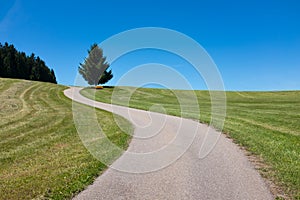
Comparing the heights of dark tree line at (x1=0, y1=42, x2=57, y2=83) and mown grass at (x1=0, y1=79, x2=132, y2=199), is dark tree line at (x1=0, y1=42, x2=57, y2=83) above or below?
above

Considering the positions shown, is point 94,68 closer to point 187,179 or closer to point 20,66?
point 20,66

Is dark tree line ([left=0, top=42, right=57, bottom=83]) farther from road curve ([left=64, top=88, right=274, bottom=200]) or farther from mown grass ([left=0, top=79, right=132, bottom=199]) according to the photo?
road curve ([left=64, top=88, right=274, bottom=200])

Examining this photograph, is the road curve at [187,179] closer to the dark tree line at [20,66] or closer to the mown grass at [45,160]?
the mown grass at [45,160]

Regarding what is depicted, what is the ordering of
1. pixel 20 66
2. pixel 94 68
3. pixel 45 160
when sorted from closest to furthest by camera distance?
pixel 45 160 → pixel 94 68 → pixel 20 66

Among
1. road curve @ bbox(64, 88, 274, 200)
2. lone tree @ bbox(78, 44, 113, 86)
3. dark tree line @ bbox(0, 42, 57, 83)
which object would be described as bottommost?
road curve @ bbox(64, 88, 274, 200)

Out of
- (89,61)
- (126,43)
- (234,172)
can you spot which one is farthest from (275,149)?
(89,61)

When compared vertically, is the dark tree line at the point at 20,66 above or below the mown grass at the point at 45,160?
above

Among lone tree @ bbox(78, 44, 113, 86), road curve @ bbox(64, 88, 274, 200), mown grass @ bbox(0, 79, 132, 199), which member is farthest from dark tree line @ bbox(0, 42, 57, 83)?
road curve @ bbox(64, 88, 274, 200)

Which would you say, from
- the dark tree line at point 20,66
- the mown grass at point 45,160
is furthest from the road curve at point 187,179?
the dark tree line at point 20,66

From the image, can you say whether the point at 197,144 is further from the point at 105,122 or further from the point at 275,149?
the point at 105,122

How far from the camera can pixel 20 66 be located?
7950 centimetres

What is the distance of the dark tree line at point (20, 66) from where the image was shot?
75.1 m

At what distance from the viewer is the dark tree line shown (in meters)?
75.1

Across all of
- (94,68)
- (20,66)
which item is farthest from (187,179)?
(20,66)
